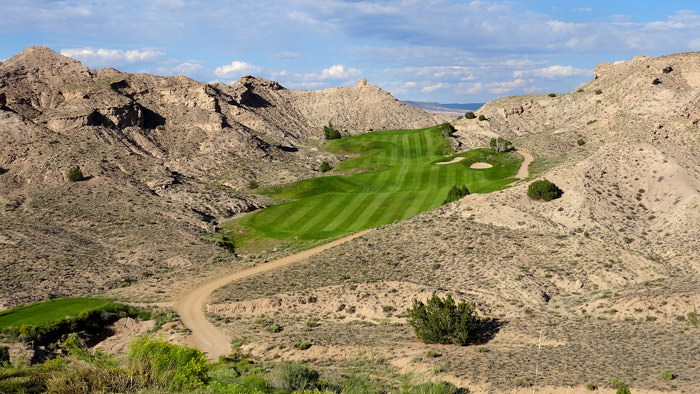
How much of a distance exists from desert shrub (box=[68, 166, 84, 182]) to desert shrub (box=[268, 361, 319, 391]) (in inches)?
1941

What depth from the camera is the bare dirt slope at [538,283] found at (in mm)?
20828

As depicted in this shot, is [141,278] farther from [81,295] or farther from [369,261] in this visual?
[369,261]

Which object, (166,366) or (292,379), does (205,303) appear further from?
(166,366)

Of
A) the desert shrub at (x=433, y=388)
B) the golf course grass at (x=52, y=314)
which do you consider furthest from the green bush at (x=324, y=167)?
the desert shrub at (x=433, y=388)

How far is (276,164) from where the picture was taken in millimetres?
82500

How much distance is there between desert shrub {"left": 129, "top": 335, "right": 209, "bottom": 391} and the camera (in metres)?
15.5

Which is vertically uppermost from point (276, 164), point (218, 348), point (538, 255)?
point (276, 164)

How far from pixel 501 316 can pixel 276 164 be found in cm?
5988

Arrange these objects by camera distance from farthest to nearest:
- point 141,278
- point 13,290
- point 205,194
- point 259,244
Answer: point 205,194, point 259,244, point 141,278, point 13,290

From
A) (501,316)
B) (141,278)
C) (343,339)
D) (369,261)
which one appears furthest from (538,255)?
(141,278)

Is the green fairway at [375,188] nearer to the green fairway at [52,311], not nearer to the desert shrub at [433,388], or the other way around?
the green fairway at [52,311]

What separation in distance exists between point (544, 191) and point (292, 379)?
96.0 feet

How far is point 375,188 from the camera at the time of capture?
2539 inches

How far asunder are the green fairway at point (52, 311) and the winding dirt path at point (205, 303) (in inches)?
164
